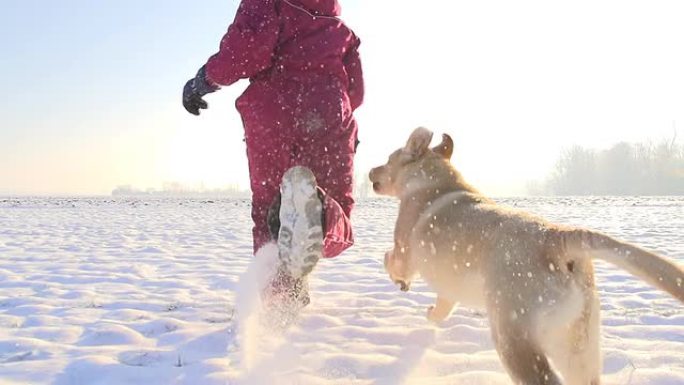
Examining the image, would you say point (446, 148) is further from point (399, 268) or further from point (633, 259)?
point (633, 259)

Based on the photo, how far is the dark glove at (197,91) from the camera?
3605 millimetres

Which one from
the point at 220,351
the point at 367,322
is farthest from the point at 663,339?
the point at 220,351

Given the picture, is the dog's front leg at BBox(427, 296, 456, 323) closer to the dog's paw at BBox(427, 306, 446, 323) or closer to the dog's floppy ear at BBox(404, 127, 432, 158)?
the dog's paw at BBox(427, 306, 446, 323)

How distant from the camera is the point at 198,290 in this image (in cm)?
536

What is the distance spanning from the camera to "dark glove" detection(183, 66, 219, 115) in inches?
142

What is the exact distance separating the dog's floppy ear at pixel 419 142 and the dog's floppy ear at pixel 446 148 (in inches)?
4.1

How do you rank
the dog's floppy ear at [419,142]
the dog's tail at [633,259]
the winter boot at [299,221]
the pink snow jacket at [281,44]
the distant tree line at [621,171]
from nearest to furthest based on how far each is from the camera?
the dog's tail at [633,259]
the winter boot at [299,221]
the pink snow jacket at [281,44]
the dog's floppy ear at [419,142]
the distant tree line at [621,171]

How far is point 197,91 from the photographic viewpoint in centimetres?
363

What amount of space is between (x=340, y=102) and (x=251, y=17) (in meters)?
0.77

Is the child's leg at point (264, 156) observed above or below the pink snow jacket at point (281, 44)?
below

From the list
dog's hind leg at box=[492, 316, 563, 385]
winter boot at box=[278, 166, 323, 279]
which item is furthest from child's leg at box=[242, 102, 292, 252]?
dog's hind leg at box=[492, 316, 563, 385]

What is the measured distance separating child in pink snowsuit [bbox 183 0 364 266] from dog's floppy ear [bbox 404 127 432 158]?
50cm

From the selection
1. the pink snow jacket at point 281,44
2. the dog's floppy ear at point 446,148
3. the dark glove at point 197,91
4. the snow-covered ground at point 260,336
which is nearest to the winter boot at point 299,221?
the snow-covered ground at point 260,336

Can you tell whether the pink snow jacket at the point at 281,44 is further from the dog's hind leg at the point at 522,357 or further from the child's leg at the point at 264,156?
the dog's hind leg at the point at 522,357
